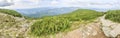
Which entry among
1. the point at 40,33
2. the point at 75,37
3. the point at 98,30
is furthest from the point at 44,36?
the point at 98,30

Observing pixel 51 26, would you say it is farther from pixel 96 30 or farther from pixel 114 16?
pixel 114 16

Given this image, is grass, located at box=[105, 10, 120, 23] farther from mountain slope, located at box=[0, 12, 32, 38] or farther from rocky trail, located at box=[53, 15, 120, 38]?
mountain slope, located at box=[0, 12, 32, 38]

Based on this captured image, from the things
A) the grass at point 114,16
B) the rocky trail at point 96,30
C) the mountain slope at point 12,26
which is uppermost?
the grass at point 114,16

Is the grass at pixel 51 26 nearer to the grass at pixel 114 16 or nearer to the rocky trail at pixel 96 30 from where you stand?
the rocky trail at pixel 96 30

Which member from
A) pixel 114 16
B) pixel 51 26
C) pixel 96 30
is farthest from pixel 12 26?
pixel 114 16

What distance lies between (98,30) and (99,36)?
0.77ft

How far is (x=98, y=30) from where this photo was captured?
1197cm

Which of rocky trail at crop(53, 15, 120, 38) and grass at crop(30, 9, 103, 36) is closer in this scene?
rocky trail at crop(53, 15, 120, 38)

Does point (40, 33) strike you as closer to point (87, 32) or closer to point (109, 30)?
point (87, 32)

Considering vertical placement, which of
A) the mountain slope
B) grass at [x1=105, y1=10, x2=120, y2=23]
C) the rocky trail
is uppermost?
grass at [x1=105, y1=10, x2=120, y2=23]

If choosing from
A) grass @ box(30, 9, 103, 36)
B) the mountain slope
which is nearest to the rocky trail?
grass @ box(30, 9, 103, 36)

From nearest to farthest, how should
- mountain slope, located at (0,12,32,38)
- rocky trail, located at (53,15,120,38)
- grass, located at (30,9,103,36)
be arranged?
rocky trail, located at (53,15,120,38)
grass, located at (30,9,103,36)
mountain slope, located at (0,12,32,38)

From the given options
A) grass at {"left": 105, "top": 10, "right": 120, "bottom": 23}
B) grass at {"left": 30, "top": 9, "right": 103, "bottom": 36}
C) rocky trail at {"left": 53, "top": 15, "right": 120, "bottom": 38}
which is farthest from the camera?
grass at {"left": 30, "top": 9, "right": 103, "bottom": 36}

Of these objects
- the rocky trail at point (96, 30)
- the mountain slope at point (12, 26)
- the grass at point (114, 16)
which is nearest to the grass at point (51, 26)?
the rocky trail at point (96, 30)
